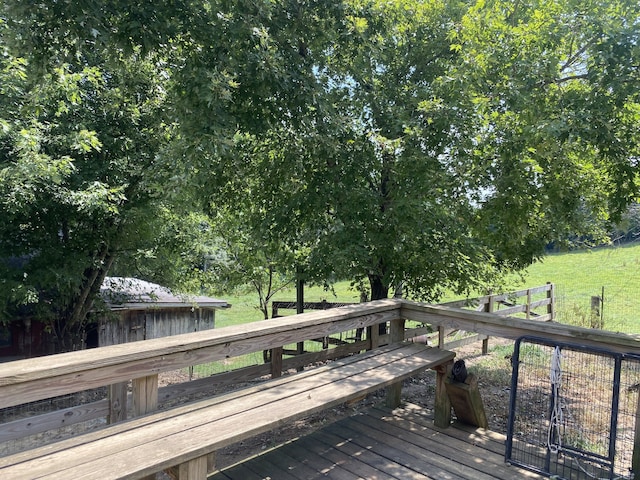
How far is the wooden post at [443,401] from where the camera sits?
351cm

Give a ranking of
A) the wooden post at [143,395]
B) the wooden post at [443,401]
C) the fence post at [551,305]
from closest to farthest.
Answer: the wooden post at [143,395] → the wooden post at [443,401] → the fence post at [551,305]

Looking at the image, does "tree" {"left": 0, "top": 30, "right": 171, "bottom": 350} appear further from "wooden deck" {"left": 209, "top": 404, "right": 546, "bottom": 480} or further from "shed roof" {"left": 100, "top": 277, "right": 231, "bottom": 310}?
"wooden deck" {"left": 209, "top": 404, "right": 546, "bottom": 480}

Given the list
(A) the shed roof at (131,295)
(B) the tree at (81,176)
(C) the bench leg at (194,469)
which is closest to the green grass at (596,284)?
(B) the tree at (81,176)

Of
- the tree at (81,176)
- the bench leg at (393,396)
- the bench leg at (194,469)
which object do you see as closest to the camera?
the bench leg at (194,469)

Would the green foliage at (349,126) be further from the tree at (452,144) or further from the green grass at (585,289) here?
the green grass at (585,289)

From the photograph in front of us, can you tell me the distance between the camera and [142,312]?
14.0 m

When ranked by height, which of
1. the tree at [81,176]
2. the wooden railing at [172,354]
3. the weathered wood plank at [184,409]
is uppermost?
the tree at [81,176]

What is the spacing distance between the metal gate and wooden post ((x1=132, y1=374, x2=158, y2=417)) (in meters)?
2.25

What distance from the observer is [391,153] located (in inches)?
209

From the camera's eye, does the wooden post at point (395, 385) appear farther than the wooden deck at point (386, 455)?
Yes

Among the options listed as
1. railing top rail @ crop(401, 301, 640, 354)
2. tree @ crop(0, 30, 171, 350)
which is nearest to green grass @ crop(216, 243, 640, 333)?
tree @ crop(0, 30, 171, 350)

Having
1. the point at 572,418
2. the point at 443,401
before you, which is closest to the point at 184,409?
the point at 443,401

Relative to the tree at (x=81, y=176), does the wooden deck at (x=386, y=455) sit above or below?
below

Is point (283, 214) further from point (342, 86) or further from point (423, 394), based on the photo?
point (423, 394)
